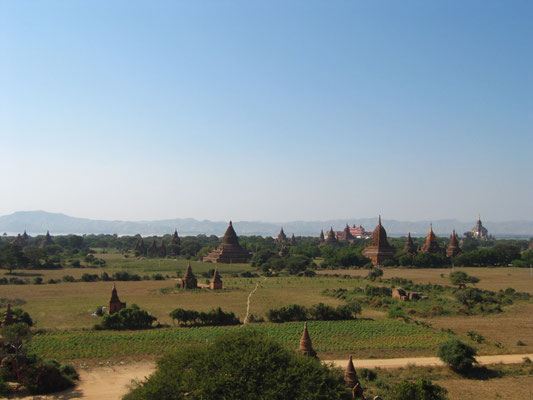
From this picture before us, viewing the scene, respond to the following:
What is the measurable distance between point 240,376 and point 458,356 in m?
12.2

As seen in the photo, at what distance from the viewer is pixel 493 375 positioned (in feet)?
71.3

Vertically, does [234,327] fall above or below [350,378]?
below

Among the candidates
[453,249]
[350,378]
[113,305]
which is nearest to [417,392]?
[350,378]

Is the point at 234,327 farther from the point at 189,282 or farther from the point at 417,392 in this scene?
the point at 189,282

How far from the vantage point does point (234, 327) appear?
96.0 feet

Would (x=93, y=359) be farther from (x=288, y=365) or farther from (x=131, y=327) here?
(x=288, y=365)

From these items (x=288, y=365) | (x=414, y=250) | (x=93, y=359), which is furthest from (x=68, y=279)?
(x=414, y=250)

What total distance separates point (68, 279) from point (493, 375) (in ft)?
150

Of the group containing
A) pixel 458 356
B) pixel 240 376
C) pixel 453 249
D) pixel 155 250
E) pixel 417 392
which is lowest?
pixel 458 356

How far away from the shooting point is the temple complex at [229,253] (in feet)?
258

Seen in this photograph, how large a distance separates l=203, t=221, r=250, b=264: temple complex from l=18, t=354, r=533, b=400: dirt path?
5620 cm

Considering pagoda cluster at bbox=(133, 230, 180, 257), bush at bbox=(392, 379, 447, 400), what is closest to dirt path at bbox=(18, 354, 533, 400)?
bush at bbox=(392, 379, 447, 400)

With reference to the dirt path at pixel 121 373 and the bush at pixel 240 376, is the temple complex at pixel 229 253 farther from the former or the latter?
the bush at pixel 240 376

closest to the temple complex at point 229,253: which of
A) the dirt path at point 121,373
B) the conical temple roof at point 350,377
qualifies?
the dirt path at point 121,373
